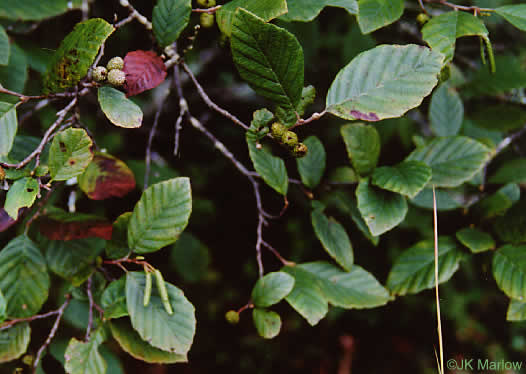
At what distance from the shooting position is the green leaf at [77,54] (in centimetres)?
72

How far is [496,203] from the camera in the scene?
1081 mm

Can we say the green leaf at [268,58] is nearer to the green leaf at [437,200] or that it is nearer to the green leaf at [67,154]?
the green leaf at [67,154]

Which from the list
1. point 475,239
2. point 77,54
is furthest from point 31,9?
point 475,239

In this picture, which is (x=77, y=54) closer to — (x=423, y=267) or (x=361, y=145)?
(x=361, y=145)

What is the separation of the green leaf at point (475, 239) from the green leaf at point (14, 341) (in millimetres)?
1110

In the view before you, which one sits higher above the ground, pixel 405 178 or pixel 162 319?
pixel 405 178

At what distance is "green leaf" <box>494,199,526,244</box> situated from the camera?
3.30 feet

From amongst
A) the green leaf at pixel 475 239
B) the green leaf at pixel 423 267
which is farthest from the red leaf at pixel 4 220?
the green leaf at pixel 475 239

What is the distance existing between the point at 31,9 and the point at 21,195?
594 millimetres

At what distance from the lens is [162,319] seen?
0.82m

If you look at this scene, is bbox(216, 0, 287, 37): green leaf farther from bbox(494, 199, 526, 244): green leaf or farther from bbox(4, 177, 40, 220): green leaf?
bbox(494, 199, 526, 244): green leaf

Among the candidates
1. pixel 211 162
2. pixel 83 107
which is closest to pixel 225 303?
pixel 211 162

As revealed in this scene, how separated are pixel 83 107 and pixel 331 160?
3.30 ft

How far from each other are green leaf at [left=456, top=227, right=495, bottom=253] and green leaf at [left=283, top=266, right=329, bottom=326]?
0.42 m
